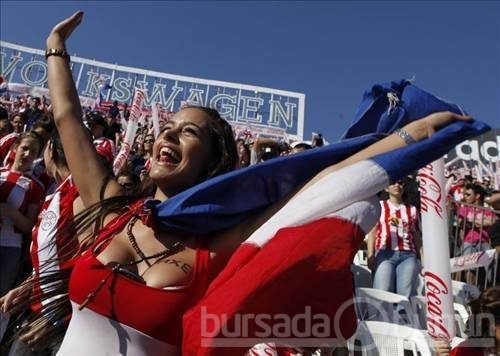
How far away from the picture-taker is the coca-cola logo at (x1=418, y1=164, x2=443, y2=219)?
3098 millimetres

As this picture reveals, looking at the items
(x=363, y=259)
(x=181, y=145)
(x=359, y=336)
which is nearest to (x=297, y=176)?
(x=181, y=145)

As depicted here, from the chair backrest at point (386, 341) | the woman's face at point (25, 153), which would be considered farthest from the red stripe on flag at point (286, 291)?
the woman's face at point (25, 153)

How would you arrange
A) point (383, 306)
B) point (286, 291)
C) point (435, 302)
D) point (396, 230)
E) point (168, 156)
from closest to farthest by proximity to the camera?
point (286, 291), point (168, 156), point (435, 302), point (383, 306), point (396, 230)

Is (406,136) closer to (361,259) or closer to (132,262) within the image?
(132,262)

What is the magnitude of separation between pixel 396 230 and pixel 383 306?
0.89 metres

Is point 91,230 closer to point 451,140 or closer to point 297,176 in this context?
point 297,176

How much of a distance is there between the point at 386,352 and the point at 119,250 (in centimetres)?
300

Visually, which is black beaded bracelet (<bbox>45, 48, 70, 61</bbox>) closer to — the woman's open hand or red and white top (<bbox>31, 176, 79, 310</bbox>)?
the woman's open hand

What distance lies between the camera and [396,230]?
540 centimetres

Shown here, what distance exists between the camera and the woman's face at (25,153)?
418cm

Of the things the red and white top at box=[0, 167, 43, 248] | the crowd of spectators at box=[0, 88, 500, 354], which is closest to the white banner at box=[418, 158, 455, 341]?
the crowd of spectators at box=[0, 88, 500, 354]

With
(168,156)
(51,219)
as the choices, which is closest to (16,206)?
(51,219)

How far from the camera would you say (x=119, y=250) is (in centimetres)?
158

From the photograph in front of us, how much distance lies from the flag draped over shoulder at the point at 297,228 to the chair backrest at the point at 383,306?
337 centimetres
